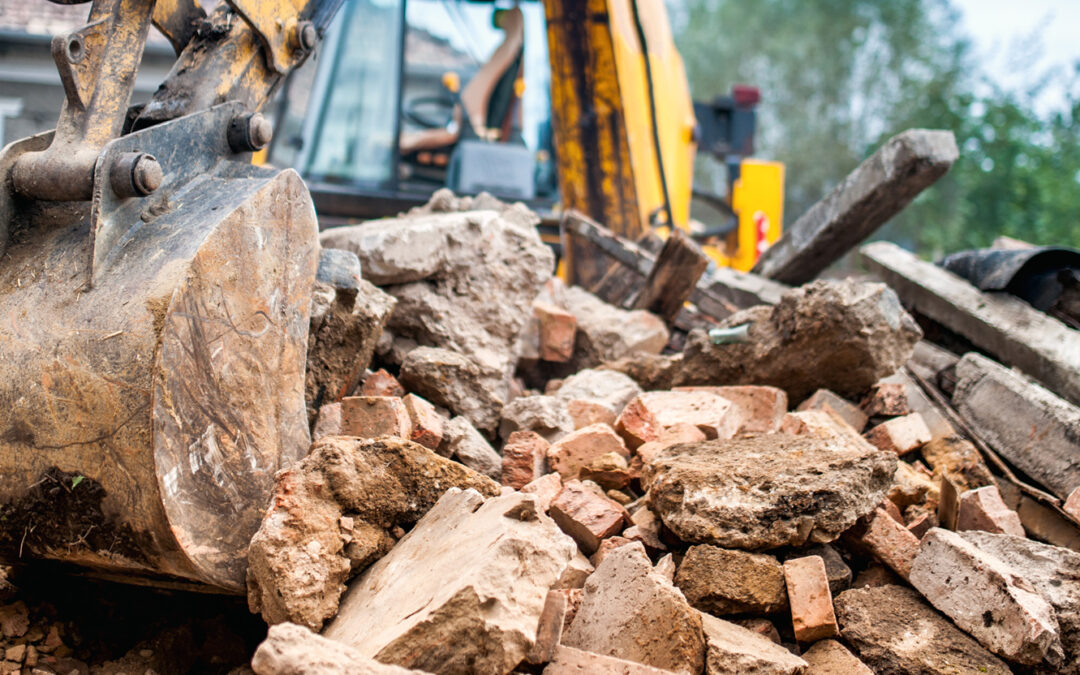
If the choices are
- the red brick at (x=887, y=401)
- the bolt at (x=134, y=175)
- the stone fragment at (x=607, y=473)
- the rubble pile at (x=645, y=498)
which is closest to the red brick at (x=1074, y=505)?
the rubble pile at (x=645, y=498)

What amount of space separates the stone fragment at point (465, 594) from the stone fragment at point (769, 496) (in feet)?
1.63

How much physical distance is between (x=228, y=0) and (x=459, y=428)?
4.22ft

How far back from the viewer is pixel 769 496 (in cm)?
208

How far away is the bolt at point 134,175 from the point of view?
67.6 inches

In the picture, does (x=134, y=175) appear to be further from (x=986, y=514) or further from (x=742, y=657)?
(x=986, y=514)

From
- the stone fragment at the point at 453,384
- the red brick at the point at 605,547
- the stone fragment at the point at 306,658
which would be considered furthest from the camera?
the stone fragment at the point at 453,384

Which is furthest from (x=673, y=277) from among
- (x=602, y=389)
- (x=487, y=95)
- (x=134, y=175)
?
(x=487, y=95)

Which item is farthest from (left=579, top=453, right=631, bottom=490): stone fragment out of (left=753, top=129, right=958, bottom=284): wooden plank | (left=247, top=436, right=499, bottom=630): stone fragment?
(left=753, top=129, right=958, bottom=284): wooden plank

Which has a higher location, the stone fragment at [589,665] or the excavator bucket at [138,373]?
the excavator bucket at [138,373]

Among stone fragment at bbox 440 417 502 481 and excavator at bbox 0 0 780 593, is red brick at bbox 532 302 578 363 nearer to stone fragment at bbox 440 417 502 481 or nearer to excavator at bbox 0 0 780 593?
stone fragment at bbox 440 417 502 481

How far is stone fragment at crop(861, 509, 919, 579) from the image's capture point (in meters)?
2.16

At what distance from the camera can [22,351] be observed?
166 cm

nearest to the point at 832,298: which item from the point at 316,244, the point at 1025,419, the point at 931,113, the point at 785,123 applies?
the point at 1025,419

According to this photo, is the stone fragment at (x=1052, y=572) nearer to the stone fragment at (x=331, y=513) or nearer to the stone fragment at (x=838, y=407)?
the stone fragment at (x=838, y=407)
